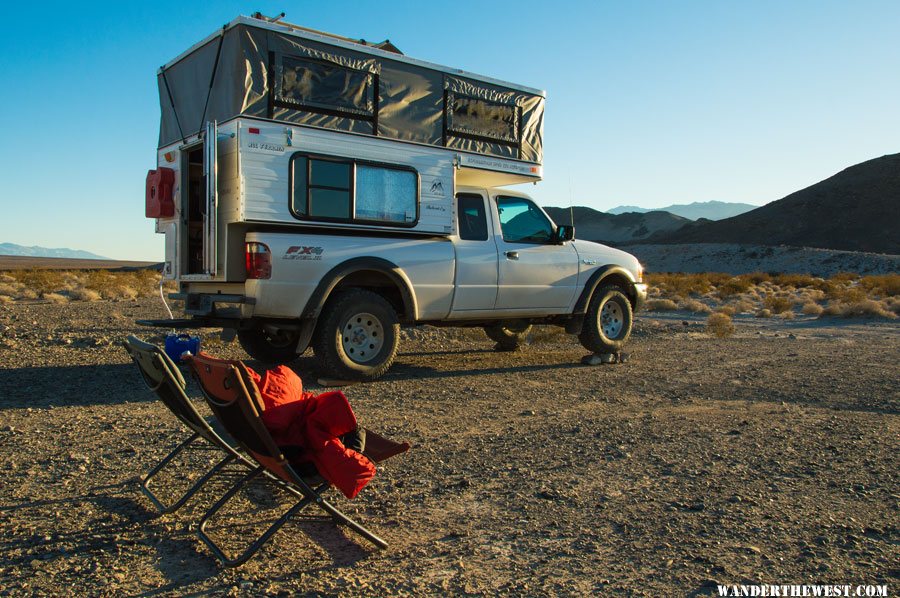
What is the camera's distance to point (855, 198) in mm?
82188

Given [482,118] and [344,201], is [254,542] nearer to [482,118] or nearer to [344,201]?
[344,201]

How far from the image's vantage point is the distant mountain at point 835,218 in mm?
75688

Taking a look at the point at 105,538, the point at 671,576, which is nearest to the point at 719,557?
the point at 671,576

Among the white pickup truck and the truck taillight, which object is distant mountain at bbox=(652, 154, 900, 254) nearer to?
the white pickup truck

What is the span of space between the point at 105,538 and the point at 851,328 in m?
16.7

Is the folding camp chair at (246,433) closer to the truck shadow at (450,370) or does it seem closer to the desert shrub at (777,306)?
the truck shadow at (450,370)

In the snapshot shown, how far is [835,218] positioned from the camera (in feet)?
265

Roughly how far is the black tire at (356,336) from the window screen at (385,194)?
2.97ft

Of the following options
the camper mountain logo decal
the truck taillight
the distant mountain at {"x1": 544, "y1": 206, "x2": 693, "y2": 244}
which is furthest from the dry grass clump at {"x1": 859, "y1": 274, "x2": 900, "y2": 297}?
the distant mountain at {"x1": 544, "y1": 206, "x2": 693, "y2": 244}

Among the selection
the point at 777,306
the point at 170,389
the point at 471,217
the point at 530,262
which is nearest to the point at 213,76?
the point at 471,217

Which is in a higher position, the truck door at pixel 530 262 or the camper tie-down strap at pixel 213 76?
the camper tie-down strap at pixel 213 76

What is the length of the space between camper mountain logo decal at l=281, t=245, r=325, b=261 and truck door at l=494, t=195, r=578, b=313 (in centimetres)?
255

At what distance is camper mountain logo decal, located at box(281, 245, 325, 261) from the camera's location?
7500 millimetres

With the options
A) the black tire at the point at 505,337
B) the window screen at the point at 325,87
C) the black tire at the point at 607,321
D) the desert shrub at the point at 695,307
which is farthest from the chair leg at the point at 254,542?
the desert shrub at the point at 695,307
